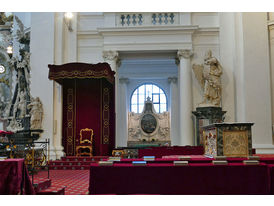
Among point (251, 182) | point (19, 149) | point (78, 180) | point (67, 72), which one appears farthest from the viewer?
point (67, 72)

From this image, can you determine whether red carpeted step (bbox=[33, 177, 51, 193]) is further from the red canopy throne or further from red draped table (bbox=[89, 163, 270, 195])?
the red canopy throne

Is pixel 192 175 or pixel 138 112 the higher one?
pixel 138 112

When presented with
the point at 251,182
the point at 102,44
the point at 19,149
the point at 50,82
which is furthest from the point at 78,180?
the point at 102,44

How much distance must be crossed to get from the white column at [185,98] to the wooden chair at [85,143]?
361cm

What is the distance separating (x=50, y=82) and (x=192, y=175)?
922cm

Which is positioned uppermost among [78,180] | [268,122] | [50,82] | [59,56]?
[59,56]

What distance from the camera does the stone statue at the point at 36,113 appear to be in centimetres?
1216

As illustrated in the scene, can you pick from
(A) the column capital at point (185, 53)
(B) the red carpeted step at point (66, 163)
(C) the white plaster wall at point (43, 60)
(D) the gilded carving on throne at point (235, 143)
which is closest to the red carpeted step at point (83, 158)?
(B) the red carpeted step at point (66, 163)

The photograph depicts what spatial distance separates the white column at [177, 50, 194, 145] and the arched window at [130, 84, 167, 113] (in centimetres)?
618

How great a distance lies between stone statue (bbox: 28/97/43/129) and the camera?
1216cm

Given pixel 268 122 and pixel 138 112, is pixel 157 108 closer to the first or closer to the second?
pixel 138 112

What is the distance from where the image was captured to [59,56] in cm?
1285

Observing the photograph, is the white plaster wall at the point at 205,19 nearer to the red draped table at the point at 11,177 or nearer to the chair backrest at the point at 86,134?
the chair backrest at the point at 86,134

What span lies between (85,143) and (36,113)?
2.20 metres
